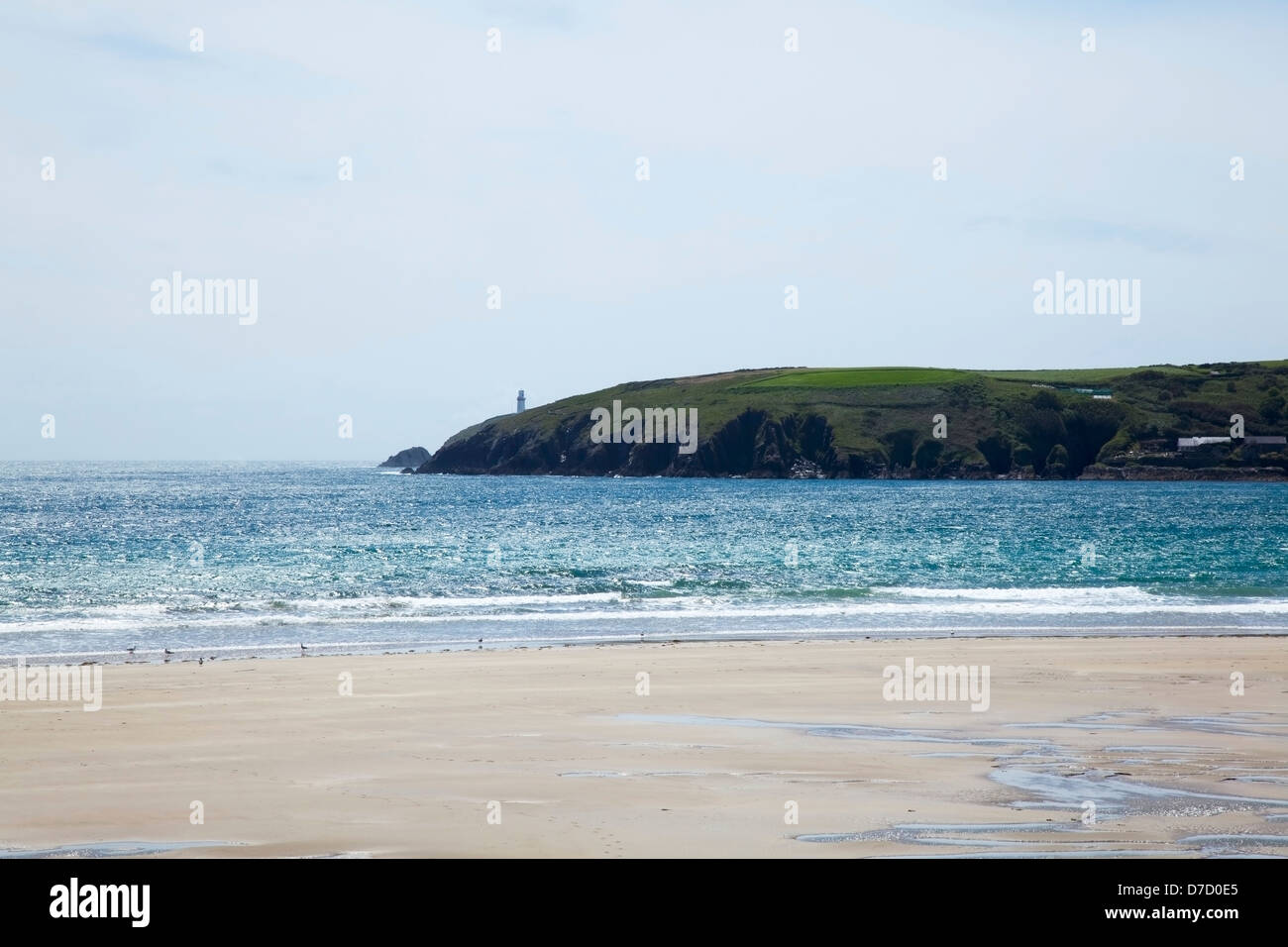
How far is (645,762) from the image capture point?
1201 cm

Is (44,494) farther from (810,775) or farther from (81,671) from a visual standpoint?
(810,775)

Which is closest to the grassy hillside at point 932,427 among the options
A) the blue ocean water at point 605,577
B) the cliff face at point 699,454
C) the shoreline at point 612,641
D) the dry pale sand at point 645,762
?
the cliff face at point 699,454

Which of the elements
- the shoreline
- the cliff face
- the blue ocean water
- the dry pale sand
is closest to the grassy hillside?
the cliff face

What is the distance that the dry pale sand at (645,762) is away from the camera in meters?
9.13

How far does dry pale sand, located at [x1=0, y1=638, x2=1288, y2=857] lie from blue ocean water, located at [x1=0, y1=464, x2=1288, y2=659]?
734 centimetres

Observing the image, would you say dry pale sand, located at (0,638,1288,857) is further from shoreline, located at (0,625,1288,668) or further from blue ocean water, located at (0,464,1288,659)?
blue ocean water, located at (0,464,1288,659)

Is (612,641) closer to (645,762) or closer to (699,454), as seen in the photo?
(645,762)

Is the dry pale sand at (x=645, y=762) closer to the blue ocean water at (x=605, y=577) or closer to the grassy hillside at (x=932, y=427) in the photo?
the blue ocean water at (x=605, y=577)

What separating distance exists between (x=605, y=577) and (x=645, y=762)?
27.0 metres

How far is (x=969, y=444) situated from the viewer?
157 m

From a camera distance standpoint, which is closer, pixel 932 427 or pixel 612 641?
pixel 612 641

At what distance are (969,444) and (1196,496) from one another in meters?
49.1

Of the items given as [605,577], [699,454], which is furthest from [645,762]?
[699,454]
